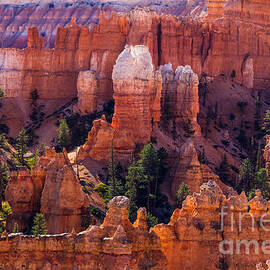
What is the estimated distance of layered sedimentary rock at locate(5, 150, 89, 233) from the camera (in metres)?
54.8

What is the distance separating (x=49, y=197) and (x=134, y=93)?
805 inches

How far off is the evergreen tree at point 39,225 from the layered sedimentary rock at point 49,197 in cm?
96

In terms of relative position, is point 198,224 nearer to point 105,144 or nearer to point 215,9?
point 105,144

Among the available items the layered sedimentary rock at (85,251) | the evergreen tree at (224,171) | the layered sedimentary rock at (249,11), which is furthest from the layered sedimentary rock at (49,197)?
the layered sedimentary rock at (249,11)

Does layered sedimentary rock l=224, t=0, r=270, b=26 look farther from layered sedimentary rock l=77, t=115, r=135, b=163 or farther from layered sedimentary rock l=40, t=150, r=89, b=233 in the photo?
layered sedimentary rock l=40, t=150, r=89, b=233

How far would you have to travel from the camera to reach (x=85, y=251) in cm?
4128

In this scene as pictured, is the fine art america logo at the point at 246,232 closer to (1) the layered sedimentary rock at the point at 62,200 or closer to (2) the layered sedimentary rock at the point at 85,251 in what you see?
(2) the layered sedimentary rock at the point at 85,251

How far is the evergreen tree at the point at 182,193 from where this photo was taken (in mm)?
63562

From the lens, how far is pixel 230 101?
101 metres

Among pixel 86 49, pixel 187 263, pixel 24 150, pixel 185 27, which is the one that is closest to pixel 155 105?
pixel 24 150

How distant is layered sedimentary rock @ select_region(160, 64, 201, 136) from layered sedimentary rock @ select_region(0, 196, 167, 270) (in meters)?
40.7

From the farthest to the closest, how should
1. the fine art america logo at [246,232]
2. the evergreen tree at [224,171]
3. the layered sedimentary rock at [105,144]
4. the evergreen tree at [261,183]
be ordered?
the evergreen tree at [224,171] → the layered sedimentary rock at [105,144] → the evergreen tree at [261,183] → the fine art america logo at [246,232]

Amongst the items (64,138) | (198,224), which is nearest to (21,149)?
(64,138)

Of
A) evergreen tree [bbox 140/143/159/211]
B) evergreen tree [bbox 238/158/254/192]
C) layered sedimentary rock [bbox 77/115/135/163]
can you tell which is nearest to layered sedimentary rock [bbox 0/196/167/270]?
evergreen tree [bbox 140/143/159/211]
